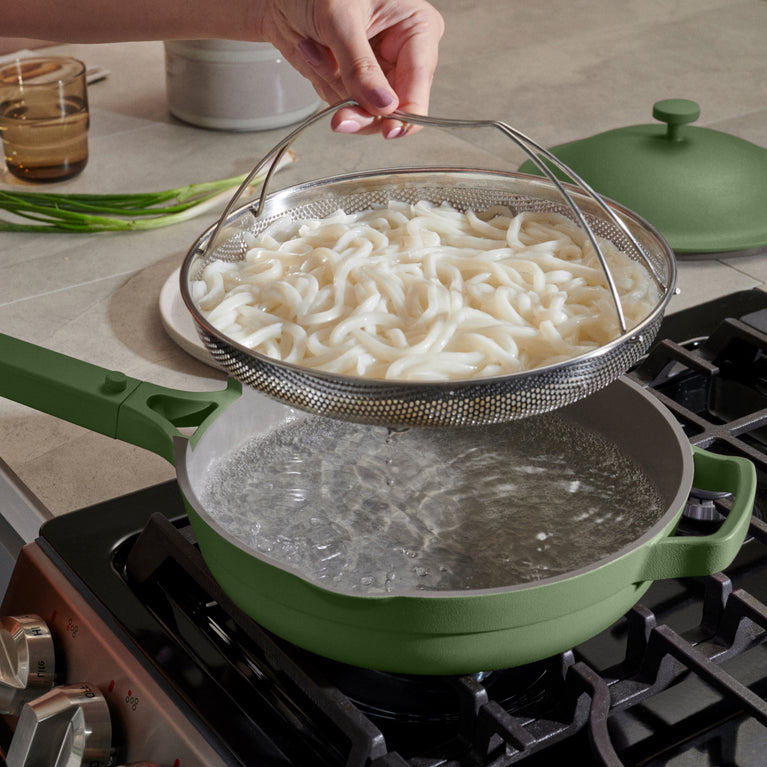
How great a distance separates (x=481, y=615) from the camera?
0.56 m

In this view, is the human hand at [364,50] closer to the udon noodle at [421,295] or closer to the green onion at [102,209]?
the udon noodle at [421,295]

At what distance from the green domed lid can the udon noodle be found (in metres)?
0.48

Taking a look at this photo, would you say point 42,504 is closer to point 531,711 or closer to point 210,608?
point 210,608

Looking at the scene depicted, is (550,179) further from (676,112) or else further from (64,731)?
(676,112)

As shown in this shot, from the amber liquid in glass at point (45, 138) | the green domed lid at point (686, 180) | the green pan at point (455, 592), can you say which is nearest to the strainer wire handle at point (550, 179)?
the green pan at point (455, 592)

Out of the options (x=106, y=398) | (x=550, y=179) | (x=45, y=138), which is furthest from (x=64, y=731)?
(x=45, y=138)

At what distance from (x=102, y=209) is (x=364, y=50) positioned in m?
0.55

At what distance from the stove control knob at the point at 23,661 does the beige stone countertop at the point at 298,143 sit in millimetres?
156

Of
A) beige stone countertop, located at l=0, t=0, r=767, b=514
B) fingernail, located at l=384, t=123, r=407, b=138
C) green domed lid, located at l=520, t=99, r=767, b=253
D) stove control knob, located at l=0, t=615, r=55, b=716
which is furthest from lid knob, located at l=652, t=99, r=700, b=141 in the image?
stove control knob, located at l=0, t=615, r=55, b=716

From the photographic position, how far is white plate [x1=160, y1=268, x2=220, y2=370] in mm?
1033

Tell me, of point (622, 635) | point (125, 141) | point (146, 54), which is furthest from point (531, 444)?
point (146, 54)

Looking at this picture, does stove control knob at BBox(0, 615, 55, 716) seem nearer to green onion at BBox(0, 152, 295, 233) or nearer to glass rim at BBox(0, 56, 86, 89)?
green onion at BBox(0, 152, 295, 233)

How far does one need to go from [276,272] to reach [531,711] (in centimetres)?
35

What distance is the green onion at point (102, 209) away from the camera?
1.29 meters
